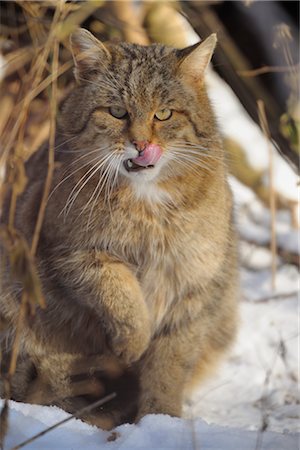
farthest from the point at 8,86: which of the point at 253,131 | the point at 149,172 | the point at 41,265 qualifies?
the point at 149,172

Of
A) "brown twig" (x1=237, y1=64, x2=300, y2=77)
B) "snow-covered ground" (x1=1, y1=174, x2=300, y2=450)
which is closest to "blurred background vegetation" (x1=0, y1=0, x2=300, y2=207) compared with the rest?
"brown twig" (x1=237, y1=64, x2=300, y2=77)

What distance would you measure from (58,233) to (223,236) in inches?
24.0

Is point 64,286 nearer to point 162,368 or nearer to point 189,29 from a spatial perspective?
point 162,368

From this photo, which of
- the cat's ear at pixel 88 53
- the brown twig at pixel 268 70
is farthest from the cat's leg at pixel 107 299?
the brown twig at pixel 268 70

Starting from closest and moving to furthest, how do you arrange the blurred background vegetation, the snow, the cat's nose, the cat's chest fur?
the snow, the cat's nose, the cat's chest fur, the blurred background vegetation

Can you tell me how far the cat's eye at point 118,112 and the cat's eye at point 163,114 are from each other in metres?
0.11

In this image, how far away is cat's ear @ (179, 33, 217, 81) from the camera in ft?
8.84

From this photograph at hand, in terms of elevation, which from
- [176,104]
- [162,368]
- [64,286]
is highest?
[176,104]

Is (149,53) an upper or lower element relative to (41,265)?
upper

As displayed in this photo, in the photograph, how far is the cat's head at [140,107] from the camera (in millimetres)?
2531

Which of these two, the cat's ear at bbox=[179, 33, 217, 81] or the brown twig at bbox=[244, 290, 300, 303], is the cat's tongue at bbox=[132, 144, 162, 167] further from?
the brown twig at bbox=[244, 290, 300, 303]

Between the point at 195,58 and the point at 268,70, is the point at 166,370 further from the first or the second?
the point at 268,70

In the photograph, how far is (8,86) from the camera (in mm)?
4910

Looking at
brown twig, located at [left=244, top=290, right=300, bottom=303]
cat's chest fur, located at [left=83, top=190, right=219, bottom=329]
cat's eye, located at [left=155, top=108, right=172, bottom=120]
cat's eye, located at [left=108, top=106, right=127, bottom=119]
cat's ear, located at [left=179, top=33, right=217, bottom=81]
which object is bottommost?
brown twig, located at [left=244, top=290, right=300, bottom=303]
